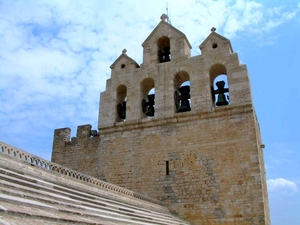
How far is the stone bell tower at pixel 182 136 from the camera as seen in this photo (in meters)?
9.78

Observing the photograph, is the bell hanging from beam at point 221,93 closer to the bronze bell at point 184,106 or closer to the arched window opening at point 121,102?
the bronze bell at point 184,106

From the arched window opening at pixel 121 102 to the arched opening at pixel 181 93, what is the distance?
2.30 metres

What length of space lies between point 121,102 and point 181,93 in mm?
2700

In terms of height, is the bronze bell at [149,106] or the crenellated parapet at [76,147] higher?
the bronze bell at [149,106]

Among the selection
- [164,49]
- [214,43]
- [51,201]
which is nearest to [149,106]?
[164,49]

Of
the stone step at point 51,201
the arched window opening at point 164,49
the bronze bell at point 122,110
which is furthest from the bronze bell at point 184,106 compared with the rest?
the stone step at point 51,201

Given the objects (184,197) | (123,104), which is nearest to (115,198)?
(184,197)

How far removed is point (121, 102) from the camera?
44.0ft

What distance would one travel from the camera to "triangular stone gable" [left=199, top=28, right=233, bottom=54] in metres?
12.0

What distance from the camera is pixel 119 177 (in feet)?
37.4

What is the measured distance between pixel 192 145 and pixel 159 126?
1516mm

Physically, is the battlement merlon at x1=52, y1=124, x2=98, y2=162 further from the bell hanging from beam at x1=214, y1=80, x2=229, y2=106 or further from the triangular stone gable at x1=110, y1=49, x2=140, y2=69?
the bell hanging from beam at x1=214, y1=80, x2=229, y2=106

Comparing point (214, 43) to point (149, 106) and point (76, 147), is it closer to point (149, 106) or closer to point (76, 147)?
point (149, 106)

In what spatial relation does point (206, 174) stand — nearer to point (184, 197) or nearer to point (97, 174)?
point (184, 197)
